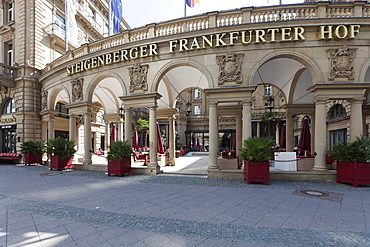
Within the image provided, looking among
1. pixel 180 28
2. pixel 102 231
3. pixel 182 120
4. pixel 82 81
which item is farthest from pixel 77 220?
pixel 182 120

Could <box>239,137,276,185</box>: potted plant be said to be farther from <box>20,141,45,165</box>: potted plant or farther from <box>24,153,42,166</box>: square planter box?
<box>24,153,42,166</box>: square planter box

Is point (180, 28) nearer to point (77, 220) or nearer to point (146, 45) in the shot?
point (146, 45)

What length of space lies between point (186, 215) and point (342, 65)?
9.76 m

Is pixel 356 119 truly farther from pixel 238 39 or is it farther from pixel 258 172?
pixel 238 39

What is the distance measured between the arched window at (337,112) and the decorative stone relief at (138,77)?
18149 millimetres

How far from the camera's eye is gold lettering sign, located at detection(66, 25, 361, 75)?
9055 mm

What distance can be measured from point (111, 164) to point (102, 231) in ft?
21.5

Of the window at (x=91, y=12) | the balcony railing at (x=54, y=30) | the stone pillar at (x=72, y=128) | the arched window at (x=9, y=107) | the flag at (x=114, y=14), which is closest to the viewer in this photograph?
the stone pillar at (x=72, y=128)

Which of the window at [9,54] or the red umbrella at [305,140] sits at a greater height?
the window at [9,54]

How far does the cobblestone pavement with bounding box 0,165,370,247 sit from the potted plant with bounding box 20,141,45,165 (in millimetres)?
9082

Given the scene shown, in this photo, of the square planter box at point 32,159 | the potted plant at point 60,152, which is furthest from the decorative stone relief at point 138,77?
the square planter box at point 32,159

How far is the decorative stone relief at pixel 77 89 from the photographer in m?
13.4

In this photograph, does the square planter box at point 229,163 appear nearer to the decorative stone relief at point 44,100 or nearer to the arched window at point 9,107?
the decorative stone relief at point 44,100

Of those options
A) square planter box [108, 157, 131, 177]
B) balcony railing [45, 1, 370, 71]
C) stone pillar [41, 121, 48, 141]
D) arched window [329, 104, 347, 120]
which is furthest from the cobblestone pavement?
arched window [329, 104, 347, 120]
